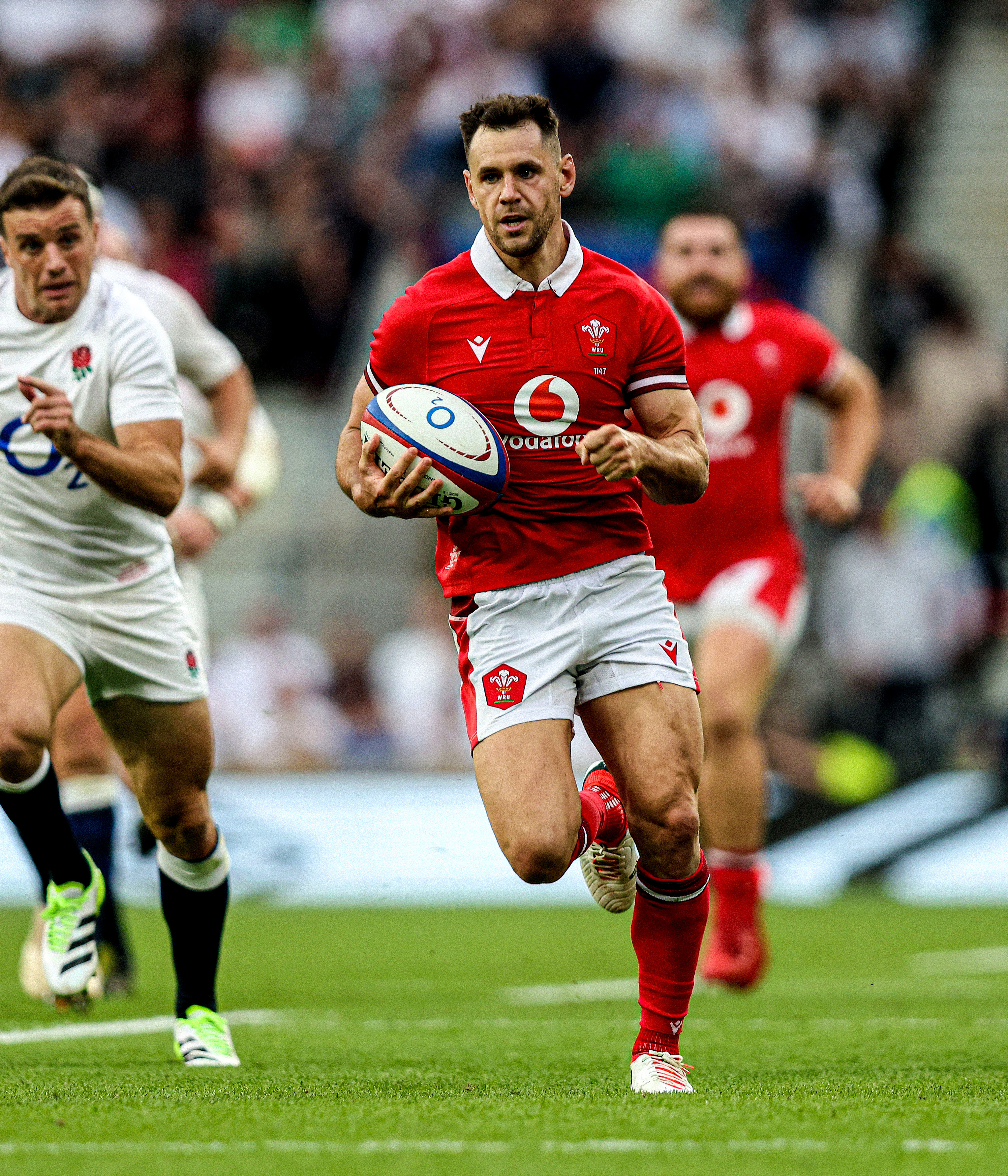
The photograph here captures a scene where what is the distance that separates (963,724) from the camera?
43.9 ft

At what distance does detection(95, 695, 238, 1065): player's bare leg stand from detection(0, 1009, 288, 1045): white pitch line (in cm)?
57

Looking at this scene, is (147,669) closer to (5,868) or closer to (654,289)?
(654,289)

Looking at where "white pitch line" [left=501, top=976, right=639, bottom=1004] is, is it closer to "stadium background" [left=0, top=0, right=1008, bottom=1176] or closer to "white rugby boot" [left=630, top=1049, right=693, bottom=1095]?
"stadium background" [left=0, top=0, right=1008, bottom=1176]

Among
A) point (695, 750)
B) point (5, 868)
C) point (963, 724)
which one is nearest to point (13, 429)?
point (695, 750)

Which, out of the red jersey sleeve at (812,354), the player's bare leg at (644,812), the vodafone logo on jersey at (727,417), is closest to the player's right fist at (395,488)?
the player's bare leg at (644,812)

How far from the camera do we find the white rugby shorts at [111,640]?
560 cm

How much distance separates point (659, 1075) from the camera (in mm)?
4809

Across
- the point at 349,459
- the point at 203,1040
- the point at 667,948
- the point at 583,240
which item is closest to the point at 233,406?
the point at 349,459

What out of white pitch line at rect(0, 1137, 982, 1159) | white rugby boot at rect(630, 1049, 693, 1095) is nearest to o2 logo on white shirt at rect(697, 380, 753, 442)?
white rugby boot at rect(630, 1049, 693, 1095)

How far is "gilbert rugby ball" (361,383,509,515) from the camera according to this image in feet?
16.1

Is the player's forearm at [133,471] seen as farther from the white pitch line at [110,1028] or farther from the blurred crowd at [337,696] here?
the blurred crowd at [337,696]

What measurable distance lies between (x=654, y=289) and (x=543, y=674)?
1.10 metres

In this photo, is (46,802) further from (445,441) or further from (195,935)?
(445,441)

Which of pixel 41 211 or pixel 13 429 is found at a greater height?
pixel 41 211
